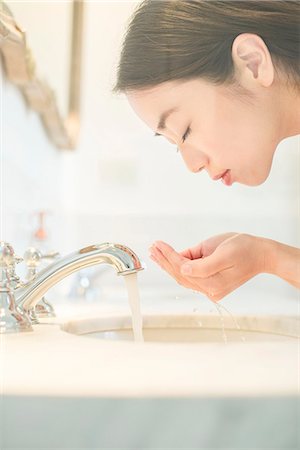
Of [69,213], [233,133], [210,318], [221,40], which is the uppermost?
[221,40]

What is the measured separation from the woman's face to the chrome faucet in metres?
0.23

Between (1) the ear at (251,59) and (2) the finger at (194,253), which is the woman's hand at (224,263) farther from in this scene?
(1) the ear at (251,59)

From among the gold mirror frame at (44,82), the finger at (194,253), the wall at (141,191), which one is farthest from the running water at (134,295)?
the wall at (141,191)

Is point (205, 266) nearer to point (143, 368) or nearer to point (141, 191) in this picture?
point (143, 368)

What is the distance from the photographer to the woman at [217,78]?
30.3 inches

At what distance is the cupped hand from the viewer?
2.29ft

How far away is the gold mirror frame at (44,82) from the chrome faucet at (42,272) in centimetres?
33

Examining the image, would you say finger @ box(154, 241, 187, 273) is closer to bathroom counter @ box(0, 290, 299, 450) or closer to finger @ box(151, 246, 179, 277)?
finger @ box(151, 246, 179, 277)

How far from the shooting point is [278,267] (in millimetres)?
762

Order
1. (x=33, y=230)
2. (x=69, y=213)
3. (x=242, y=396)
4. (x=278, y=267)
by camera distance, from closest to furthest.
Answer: (x=242, y=396) < (x=278, y=267) < (x=33, y=230) < (x=69, y=213)

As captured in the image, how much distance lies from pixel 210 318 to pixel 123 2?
44 centimetres

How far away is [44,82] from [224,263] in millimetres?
664

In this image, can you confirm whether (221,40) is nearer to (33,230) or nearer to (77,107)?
(33,230)

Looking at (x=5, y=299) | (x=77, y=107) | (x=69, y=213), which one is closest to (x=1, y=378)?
(x=5, y=299)
